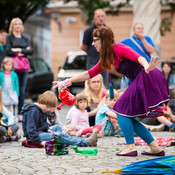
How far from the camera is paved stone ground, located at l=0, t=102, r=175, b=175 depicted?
16.9ft

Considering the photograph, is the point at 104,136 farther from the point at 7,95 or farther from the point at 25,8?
the point at 25,8

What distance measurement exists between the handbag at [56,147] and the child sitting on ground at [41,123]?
61 centimetres

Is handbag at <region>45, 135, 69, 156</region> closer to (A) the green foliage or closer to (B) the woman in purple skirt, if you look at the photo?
(B) the woman in purple skirt

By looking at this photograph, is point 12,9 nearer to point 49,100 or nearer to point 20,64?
point 20,64

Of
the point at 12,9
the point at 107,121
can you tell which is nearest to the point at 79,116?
the point at 107,121

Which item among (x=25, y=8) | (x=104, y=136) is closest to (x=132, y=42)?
(x=104, y=136)

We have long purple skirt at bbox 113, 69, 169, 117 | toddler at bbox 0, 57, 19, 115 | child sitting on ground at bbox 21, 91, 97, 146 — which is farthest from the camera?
toddler at bbox 0, 57, 19, 115

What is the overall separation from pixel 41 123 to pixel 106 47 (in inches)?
72.3

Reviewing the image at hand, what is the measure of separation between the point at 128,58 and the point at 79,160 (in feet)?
4.34

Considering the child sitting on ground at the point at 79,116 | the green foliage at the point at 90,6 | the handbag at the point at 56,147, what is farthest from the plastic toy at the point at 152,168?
the green foliage at the point at 90,6

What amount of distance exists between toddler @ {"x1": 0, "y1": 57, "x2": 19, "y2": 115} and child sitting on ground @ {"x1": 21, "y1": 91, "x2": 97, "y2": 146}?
3.51 m

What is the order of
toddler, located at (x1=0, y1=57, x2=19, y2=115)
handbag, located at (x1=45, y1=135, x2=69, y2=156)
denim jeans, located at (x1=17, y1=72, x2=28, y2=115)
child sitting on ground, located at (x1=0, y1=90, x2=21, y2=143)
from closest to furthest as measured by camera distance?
handbag, located at (x1=45, y1=135, x2=69, y2=156) → child sitting on ground, located at (x1=0, y1=90, x2=21, y2=143) → toddler, located at (x1=0, y1=57, x2=19, y2=115) → denim jeans, located at (x1=17, y1=72, x2=28, y2=115)

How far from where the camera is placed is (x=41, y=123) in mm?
7297

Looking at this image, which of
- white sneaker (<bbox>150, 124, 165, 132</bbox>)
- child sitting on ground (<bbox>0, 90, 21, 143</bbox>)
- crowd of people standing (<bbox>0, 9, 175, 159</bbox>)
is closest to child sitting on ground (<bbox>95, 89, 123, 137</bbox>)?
crowd of people standing (<bbox>0, 9, 175, 159</bbox>)
